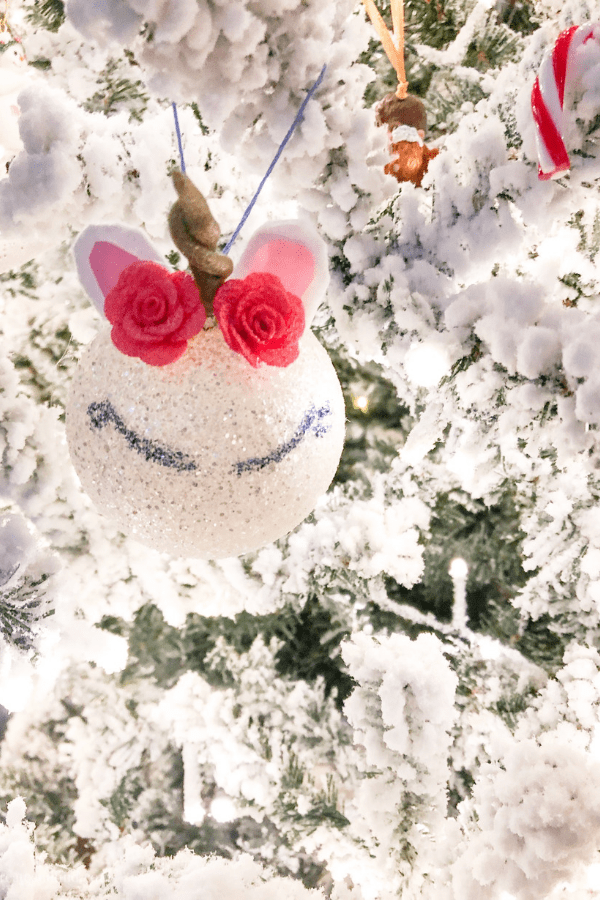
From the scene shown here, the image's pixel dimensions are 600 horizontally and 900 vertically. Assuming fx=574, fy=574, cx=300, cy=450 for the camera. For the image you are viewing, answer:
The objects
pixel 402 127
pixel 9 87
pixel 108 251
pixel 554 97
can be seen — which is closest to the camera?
pixel 554 97

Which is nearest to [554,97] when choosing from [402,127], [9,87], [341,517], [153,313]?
[402,127]

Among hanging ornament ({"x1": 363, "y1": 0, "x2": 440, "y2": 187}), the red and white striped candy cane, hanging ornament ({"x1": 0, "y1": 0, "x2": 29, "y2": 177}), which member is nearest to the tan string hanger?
hanging ornament ({"x1": 363, "y1": 0, "x2": 440, "y2": 187})

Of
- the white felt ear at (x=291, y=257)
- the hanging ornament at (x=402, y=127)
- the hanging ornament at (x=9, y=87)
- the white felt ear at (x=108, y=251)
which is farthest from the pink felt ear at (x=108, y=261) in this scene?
the hanging ornament at (x=9, y=87)

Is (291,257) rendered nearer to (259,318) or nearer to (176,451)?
(259,318)

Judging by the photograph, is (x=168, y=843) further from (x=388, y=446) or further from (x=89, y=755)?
(x=388, y=446)

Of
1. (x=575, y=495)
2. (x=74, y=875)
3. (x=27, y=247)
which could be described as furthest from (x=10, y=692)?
(x=575, y=495)

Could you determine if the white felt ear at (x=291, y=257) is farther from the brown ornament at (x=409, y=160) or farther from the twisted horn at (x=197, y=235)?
the brown ornament at (x=409, y=160)
